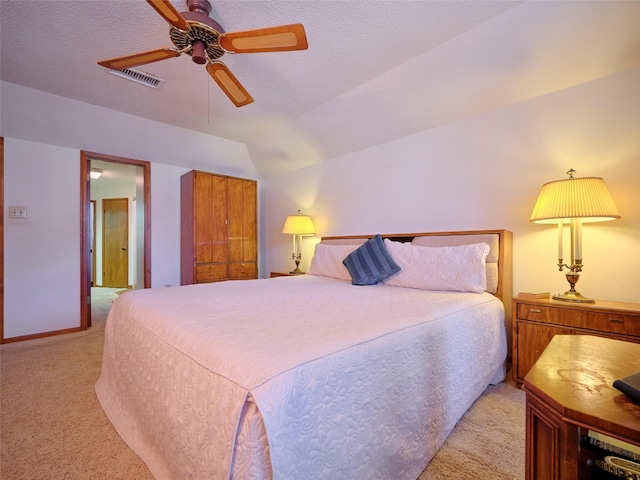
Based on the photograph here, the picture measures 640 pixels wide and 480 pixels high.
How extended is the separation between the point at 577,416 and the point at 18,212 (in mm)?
4662

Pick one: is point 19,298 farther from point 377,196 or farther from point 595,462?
point 595,462

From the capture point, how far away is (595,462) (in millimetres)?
664

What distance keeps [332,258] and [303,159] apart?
67.5 inches

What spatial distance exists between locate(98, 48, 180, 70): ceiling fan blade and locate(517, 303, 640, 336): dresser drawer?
280cm

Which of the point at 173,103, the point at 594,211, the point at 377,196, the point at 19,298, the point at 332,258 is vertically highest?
the point at 173,103

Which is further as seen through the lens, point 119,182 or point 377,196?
point 119,182

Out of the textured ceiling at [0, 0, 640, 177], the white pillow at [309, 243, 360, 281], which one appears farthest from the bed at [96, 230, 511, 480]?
the textured ceiling at [0, 0, 640, 177]

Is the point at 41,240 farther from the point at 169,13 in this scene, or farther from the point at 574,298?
the point at 574,298

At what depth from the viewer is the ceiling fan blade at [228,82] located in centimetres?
182

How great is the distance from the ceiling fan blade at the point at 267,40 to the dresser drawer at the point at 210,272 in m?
3.02

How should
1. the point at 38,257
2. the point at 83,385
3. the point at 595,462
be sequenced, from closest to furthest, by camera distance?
1. the point at 595,462
2. the point at 83,385
3. the point at 38,257

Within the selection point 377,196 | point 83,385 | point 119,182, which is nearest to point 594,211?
point 377,196

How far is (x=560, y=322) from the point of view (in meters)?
1.79

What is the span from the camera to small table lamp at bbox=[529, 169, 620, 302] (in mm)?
1748
